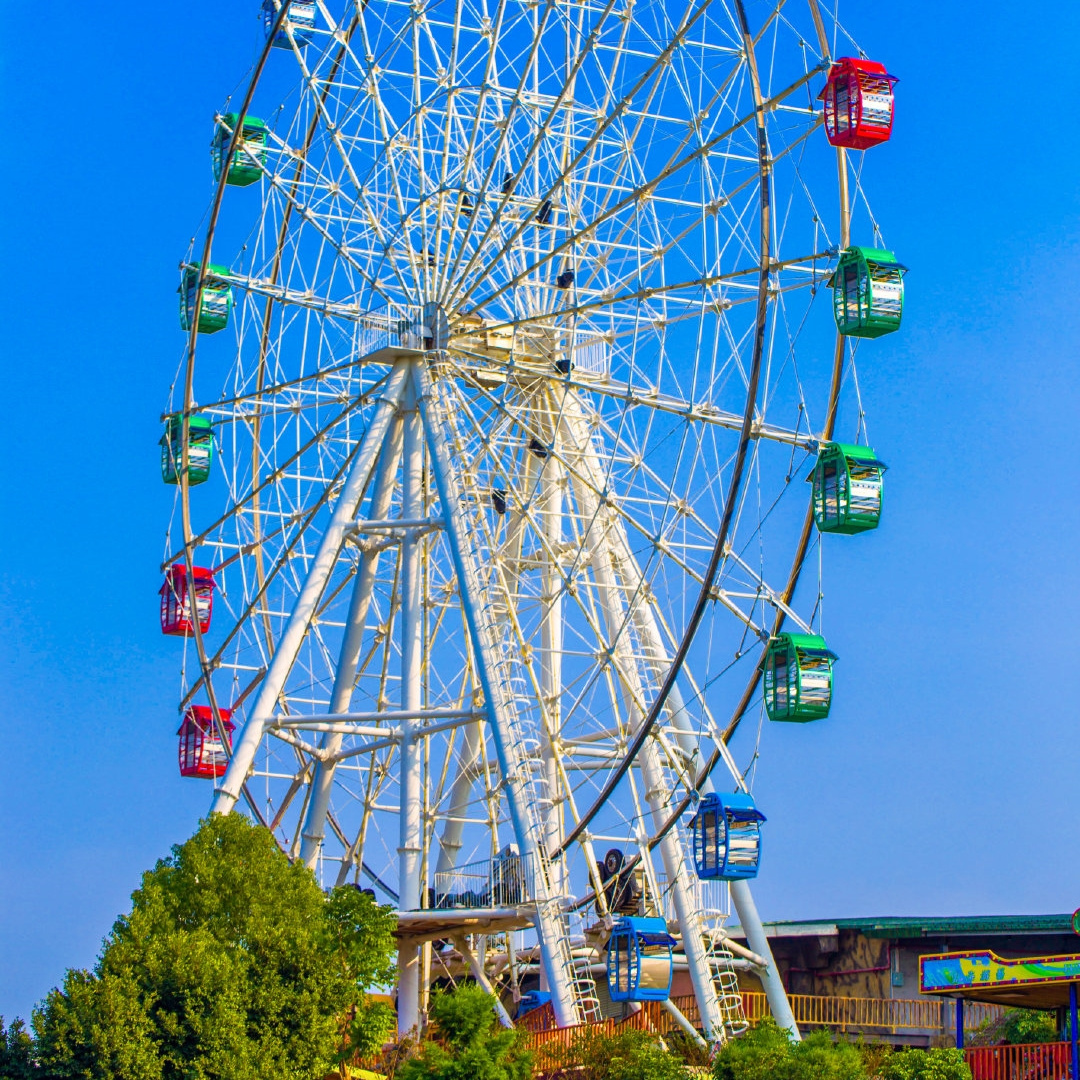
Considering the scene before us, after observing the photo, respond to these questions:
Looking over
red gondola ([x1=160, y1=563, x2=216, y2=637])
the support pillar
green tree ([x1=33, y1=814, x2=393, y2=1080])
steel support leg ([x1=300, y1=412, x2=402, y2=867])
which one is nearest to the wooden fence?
the support pillar

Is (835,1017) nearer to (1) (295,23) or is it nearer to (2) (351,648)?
(2) (351,648)

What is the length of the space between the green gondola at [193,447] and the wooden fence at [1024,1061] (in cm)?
2101

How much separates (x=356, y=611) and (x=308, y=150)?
31.6ft

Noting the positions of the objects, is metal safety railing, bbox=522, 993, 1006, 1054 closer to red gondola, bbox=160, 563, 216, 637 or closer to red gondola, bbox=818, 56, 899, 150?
red gondola, bbox=160, 563, 216, 637

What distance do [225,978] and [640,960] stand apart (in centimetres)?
732

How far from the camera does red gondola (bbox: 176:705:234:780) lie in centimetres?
4425

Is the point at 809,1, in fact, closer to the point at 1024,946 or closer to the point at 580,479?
the point at 580,479

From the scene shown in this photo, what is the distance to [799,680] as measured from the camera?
34469mm

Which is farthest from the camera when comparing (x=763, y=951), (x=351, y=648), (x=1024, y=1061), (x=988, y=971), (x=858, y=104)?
(x=351, y=648)

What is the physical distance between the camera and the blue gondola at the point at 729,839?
33.0 meters

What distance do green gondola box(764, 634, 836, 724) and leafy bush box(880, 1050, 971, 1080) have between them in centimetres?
641

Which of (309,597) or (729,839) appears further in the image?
(309,597)

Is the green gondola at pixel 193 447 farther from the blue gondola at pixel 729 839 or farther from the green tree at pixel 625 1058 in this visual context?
the green tree at pixel 625 1058

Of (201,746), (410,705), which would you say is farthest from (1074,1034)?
(201,746)
